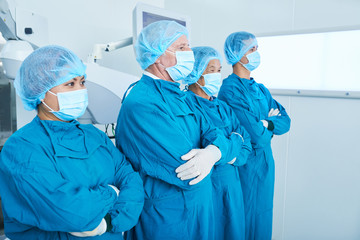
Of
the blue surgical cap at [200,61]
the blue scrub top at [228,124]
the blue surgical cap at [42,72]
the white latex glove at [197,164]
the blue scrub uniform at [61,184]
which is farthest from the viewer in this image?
the blue surgical cap at [200,61]

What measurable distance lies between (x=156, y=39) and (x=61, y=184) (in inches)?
28.2

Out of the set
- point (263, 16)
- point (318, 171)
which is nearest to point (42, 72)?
point (263, 16)

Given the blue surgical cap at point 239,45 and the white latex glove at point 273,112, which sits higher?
the blue surgical cap at point 239,45

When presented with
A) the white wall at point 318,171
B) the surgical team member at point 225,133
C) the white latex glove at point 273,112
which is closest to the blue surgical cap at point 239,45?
the surgical team member at point 225,133

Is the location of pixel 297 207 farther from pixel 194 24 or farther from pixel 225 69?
pixel 194 24

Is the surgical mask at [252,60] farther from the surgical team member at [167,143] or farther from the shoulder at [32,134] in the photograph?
the shoulder at [32,134]

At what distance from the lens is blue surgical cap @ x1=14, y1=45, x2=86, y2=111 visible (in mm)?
967

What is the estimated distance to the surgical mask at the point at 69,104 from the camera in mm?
998

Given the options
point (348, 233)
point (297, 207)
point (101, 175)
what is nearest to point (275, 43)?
point (297, 207)

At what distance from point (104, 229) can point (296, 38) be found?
2.11 metres

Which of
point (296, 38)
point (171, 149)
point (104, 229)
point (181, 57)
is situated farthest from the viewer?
point (296, 38)

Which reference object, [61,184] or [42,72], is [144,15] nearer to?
[42,72]

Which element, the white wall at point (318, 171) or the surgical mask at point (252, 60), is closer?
the surgical mask at point (252, 60)

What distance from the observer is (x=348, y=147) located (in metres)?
2.20
